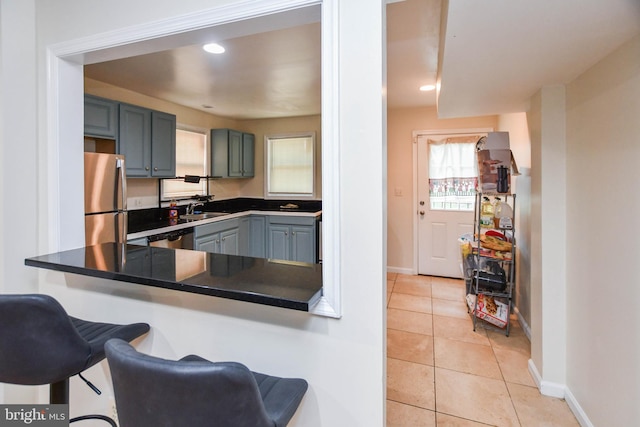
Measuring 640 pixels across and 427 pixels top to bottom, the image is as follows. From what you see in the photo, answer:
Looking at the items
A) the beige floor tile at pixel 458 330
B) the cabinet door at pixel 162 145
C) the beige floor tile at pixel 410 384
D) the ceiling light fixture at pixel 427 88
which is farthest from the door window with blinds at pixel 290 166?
the beige floor tile at pixel 410 384

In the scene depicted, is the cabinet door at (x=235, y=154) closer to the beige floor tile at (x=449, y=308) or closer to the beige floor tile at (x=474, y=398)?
the beige floor tile at (x=449, y=308)

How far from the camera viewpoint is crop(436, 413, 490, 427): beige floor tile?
184 centimetres

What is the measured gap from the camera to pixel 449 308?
3465 mm

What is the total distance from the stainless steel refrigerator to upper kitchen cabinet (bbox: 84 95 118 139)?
1.10ft

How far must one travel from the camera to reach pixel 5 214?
1.66 m

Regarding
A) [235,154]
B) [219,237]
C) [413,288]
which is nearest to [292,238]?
[219,237]

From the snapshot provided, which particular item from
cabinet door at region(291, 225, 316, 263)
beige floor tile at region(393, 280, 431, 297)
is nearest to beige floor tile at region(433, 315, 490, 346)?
beige floor tile at region(393, 280, 431, 297)

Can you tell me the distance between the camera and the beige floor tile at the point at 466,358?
236cm

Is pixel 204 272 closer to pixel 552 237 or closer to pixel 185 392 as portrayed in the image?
pixel 185 392

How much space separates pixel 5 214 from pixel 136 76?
6.53 feet

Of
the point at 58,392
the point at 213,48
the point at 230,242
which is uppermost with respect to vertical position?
the point at 213,48

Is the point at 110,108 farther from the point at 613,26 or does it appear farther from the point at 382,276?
the point at 613,26

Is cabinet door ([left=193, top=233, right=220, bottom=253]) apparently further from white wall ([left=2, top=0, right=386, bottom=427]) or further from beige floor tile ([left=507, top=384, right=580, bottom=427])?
beige floor tile ([left=507, top=384, right=580, bottom=427])

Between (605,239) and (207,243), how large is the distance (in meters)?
3.62
